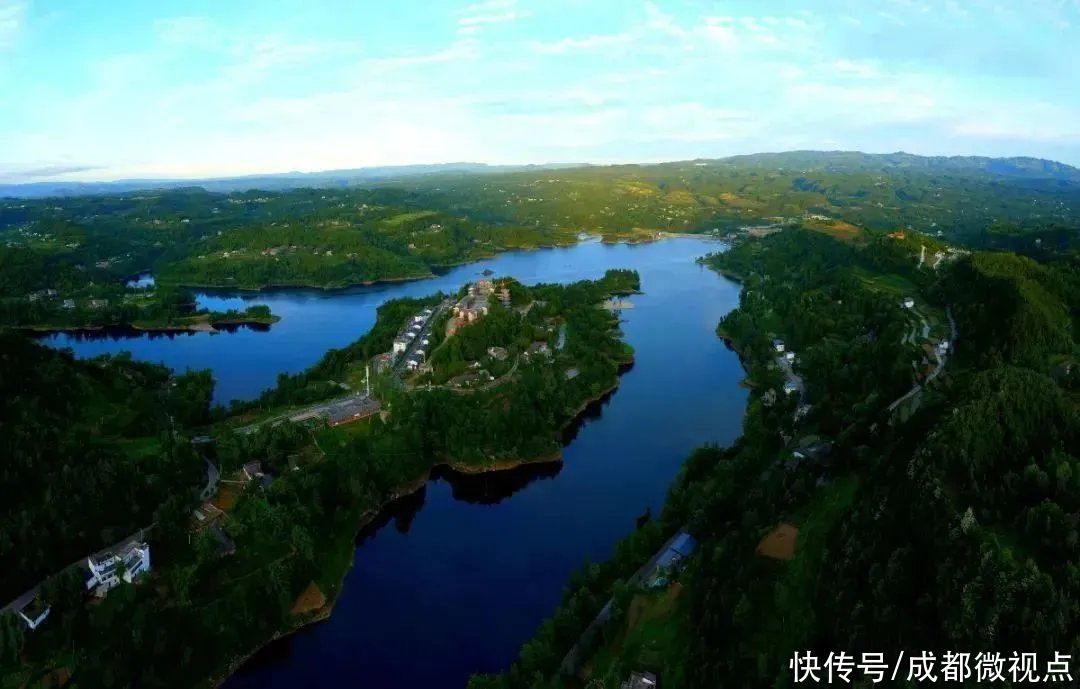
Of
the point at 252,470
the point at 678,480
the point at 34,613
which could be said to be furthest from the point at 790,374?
the point at 34,613

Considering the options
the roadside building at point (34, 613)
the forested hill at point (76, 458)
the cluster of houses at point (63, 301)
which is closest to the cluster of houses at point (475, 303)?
the forested hill at point (76, 458)

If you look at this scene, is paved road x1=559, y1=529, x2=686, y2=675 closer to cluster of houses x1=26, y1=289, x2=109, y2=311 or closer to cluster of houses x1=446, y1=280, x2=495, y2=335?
cluster of houses x1=446, y1=280, x2=495, y2=335

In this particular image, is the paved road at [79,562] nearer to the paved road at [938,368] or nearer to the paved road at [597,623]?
the paved road at [597,623]

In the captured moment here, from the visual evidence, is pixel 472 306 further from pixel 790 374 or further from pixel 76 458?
pixel 76 458

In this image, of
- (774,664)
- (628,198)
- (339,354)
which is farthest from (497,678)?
(628,198)

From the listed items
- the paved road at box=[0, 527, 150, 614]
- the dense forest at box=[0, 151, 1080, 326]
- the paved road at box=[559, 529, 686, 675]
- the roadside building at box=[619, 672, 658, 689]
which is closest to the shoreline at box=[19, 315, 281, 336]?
the dense forest at box=[0, 151, 1080, 326]
